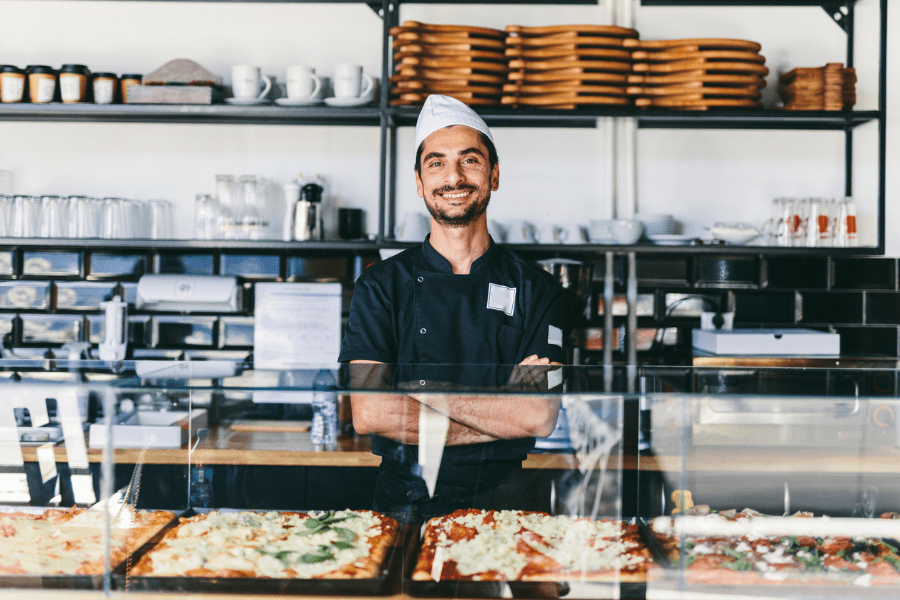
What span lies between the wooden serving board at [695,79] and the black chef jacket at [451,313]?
1.21 meters

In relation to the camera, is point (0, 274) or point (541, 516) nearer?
point (541, 516)

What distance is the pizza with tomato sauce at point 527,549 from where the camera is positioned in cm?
112

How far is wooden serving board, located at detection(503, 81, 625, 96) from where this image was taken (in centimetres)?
260

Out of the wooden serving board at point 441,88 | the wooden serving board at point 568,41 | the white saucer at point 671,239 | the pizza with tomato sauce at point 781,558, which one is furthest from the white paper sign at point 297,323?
the pizza with tomato sauce at point 781,558

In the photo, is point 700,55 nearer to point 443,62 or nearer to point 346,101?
point 443,62

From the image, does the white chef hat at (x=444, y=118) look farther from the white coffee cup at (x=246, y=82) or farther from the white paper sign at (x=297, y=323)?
the white paper sign at (x=297, y=323)

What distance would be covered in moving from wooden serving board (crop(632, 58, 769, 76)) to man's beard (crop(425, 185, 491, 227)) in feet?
4.14

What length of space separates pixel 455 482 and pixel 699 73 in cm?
202

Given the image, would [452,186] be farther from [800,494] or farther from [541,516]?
[800,494]

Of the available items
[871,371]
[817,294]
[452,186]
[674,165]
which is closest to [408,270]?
[452,186]

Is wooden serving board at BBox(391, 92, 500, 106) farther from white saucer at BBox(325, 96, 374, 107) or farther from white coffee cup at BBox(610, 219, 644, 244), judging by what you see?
white coffee cup at BBox(610, 219, 644, 244)

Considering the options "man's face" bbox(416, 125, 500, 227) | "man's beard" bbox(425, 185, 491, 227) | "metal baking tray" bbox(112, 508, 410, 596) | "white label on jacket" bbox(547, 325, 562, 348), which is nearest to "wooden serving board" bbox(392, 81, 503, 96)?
"man's face" bbox(416, 125, 500, 227)

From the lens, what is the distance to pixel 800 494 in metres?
1.29

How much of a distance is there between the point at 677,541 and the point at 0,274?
2.92 m
